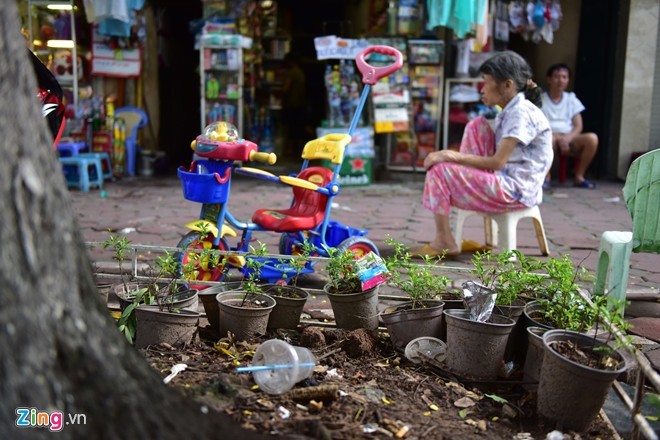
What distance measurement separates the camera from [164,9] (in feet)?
35.9

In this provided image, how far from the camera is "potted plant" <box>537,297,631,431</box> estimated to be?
236 centimetres

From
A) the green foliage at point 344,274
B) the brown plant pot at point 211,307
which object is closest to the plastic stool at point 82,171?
the brown plant pot at point 211,307

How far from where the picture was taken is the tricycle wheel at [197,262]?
3584 millimetres

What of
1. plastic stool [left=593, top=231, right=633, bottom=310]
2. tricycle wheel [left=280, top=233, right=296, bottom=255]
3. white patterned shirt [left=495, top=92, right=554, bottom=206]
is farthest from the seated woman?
plastic stool [left=593, top=231, right=633, bottom=310]

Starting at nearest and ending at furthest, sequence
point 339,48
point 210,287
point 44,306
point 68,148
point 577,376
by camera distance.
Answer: point 44,306 → point 577,376 → point 210,287 → point 68,148 → point 339,48

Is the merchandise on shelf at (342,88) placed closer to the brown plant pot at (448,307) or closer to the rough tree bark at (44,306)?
the brown plant pot at (448,307)

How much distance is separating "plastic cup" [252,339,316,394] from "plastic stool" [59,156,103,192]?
658 cm

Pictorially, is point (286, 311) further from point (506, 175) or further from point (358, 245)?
point (506, 175)

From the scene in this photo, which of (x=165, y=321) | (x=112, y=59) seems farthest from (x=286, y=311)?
(x=112, y=59)

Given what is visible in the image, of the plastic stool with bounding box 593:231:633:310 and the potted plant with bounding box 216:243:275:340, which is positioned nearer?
the potted plant with bounding box 216:243:275:340

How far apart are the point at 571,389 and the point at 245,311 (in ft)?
4.52

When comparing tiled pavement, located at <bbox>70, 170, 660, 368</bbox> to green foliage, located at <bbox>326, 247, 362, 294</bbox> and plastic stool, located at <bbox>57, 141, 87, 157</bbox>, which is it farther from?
green foliage, located at <bbox>326, 247, 362, 294</bbox>

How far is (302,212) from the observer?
14.8ft

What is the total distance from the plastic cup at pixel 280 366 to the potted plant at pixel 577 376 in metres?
0.86
